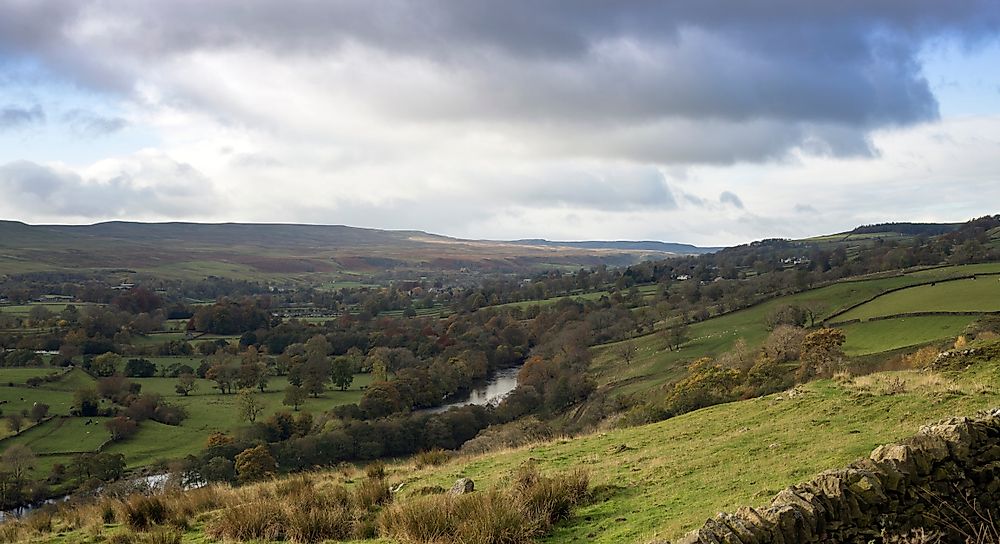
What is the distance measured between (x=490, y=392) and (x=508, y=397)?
1663cm

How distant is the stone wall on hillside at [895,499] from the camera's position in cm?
619

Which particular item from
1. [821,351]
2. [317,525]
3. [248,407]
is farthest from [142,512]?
[248,407]

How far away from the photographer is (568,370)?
224ft

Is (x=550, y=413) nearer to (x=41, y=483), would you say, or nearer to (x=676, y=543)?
(x=41, y=483)

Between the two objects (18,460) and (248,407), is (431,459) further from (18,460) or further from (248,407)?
(248,407)

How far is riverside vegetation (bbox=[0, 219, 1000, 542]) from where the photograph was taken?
10.5 m

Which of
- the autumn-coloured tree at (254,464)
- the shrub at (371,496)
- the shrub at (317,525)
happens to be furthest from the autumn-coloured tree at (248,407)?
the shrub at (317,525)

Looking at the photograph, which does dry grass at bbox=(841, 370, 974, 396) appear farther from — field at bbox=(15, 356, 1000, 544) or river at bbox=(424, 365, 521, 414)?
river at bbox=(424, 365, 521, 414)

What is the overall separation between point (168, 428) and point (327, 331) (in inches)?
1968

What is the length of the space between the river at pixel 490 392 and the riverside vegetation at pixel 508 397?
2188 mm

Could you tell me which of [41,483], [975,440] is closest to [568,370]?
[41,483]

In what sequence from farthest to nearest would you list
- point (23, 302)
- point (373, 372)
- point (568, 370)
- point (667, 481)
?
point (23, 302) < point (373, 372) < point (568, 370) < point (667, 481)

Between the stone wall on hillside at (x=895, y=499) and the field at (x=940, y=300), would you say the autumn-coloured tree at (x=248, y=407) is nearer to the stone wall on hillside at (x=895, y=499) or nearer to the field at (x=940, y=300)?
the field at (x=940, y=300)

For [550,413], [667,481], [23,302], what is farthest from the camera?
[23,302]
